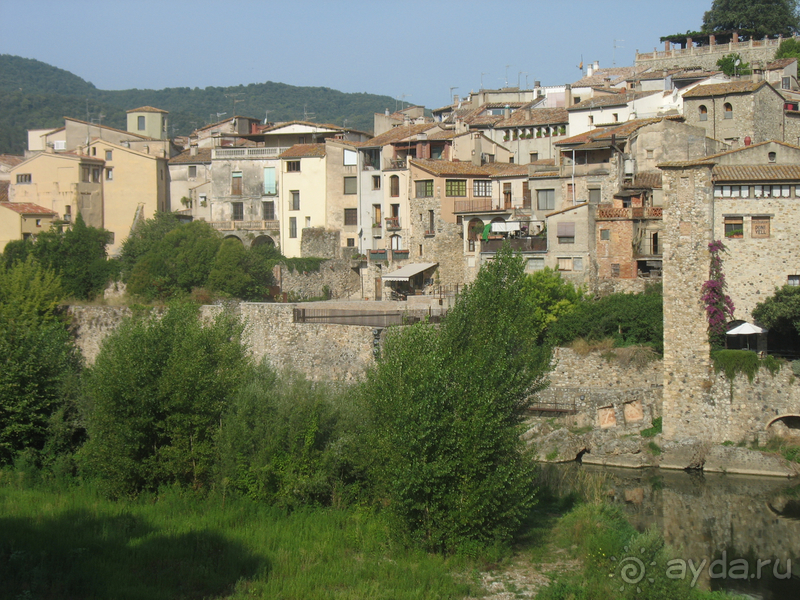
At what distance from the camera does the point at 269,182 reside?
48656 millimetres

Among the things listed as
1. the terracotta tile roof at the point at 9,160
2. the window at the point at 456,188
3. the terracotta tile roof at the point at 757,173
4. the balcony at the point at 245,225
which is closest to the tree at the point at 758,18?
the window at the point at 456,188

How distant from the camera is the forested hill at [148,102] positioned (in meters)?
103

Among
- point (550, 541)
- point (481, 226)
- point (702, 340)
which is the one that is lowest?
point (550, 541)

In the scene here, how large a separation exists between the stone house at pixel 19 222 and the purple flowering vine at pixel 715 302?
112ft

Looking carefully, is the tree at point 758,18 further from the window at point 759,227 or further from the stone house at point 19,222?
the stone house at point 19,222

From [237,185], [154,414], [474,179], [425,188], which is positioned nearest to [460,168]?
[474,179]

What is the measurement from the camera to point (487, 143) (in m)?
46.1

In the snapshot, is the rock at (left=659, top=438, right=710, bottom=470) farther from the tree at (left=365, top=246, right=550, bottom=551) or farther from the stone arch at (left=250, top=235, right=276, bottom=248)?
the stone arch at (left=250, top=235, right=276, bottom=248)

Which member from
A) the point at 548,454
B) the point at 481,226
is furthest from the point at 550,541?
the point at 481,226

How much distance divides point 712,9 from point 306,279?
40.2 meters

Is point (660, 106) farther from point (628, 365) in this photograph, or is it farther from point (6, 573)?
point (6, 573)

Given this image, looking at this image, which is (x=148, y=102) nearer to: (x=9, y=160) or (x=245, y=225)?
(x=9, y=160)

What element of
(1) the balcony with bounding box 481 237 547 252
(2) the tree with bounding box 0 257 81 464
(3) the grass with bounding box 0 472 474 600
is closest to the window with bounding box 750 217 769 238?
(1) the balcony with bounding box 481 237 547 252

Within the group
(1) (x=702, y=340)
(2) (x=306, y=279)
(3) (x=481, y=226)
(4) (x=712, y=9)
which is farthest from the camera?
(4) (x=712, y=9)
